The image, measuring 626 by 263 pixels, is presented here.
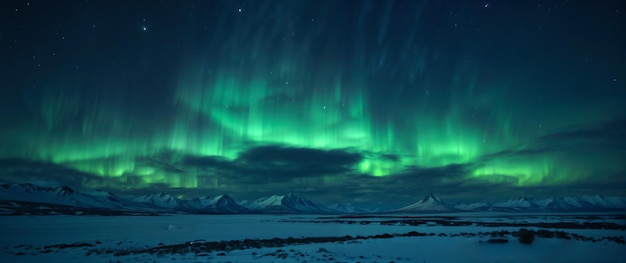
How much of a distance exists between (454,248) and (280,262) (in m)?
15.0

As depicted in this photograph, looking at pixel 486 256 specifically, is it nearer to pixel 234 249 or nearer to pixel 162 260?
pixel 234 249

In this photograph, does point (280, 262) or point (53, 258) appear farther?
point (53, 258)

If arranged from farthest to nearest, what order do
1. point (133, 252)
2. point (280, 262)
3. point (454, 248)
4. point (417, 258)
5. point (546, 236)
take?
point (546, 236)
point (454, 248)
point (133, 252)
point (417, 258)
point (280, 262)

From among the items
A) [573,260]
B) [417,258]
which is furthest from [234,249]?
[573,260]

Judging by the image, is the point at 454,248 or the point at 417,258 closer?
the point at 417,258

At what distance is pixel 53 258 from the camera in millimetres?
24156

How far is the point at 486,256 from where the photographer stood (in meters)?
24.5

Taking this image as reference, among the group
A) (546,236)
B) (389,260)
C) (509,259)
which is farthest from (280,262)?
(546,236)

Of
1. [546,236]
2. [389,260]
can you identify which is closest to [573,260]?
[389,260]

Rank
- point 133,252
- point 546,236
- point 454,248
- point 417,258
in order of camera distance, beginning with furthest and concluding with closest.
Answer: point 546,236 < point 454,248 < point 133,252 < point 417,258

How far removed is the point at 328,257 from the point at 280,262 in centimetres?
361

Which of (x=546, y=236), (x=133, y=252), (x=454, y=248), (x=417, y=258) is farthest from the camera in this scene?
(x=546, y=236)

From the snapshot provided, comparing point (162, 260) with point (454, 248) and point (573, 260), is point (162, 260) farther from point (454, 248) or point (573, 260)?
point (573, 260)

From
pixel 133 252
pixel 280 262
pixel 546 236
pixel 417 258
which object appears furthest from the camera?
pixel 546 236
